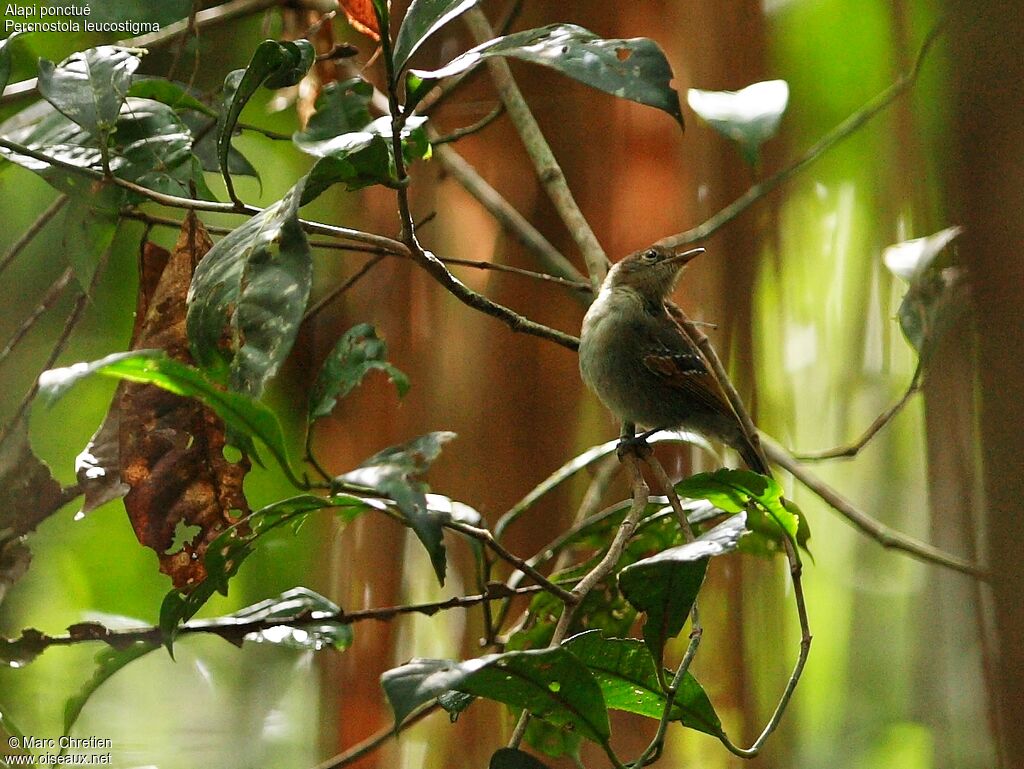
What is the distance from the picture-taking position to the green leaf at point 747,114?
1369 mm

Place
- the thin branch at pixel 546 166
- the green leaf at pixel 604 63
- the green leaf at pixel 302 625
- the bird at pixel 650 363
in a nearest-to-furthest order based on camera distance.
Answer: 1. the green leaf at pixel 604 63
2. the green leaf at pixel 302 625
3. the thin branch at pixel 546 166
4. the bird at pixel 650 363

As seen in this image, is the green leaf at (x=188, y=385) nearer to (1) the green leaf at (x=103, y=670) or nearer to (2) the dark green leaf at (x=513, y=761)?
(2) the dark green leaf at (x=513, y=761)

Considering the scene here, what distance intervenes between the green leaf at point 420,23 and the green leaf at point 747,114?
594 mm

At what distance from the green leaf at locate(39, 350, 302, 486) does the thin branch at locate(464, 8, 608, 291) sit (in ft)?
2.61

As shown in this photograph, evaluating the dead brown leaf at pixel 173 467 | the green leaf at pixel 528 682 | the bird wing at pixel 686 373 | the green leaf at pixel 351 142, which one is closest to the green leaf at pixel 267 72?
the green leaf at pixel 351 142

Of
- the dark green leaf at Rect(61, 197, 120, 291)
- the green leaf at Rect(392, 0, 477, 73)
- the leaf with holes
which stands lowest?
the leaf with holes

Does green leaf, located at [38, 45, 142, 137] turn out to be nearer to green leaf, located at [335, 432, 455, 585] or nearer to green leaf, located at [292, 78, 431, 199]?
green leaf, located at [292, 78, 431, 199]

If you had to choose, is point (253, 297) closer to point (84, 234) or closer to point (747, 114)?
point (84, 234)

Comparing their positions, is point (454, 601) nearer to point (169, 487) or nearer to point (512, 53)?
point (169, 487)

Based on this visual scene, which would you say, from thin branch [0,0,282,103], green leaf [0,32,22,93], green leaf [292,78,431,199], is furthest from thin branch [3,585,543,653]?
thin branch [0,0,282,103]

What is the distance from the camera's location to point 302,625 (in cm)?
119

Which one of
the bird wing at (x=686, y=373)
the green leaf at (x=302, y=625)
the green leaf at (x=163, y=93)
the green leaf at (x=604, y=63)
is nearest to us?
the green leaf at (x=604, y=63)

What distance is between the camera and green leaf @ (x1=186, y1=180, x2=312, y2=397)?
0.80m

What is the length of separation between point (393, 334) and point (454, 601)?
109 centimetres
